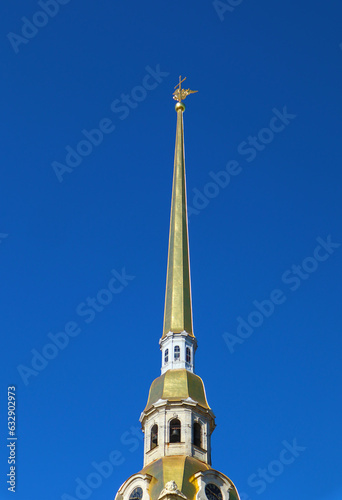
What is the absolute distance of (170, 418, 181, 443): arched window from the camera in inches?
2518

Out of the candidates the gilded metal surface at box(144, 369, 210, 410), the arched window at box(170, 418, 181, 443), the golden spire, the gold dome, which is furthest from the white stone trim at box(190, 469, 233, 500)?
the golden spire

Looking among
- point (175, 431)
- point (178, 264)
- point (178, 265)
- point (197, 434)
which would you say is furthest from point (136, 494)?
point (178, 264)

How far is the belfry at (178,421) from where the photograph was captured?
60.2 metres

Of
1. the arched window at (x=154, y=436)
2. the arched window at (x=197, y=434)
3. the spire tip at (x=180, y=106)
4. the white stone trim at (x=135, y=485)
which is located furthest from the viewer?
the spire tip at (x=180, y=106)

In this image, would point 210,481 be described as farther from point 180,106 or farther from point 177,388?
point 180,106

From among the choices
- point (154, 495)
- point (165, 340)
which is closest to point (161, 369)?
point (165, 340)

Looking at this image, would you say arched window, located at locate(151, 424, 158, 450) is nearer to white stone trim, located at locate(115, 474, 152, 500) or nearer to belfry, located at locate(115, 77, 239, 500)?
belfry, located at locate(115, 77, 239, 500)

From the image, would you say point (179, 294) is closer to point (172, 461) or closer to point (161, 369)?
point (161, 369)

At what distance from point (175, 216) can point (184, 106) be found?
13.9 metres

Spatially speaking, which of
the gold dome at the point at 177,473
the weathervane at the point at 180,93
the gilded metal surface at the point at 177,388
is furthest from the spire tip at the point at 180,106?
the gold dome at the point at 177,473

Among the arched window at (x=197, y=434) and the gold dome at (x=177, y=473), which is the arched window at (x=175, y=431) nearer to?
the arched window at (x=197, y=434)

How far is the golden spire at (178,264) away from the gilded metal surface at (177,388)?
4428 millimetres

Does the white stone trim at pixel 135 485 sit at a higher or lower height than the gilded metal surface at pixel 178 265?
lower

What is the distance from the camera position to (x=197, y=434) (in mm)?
65062
